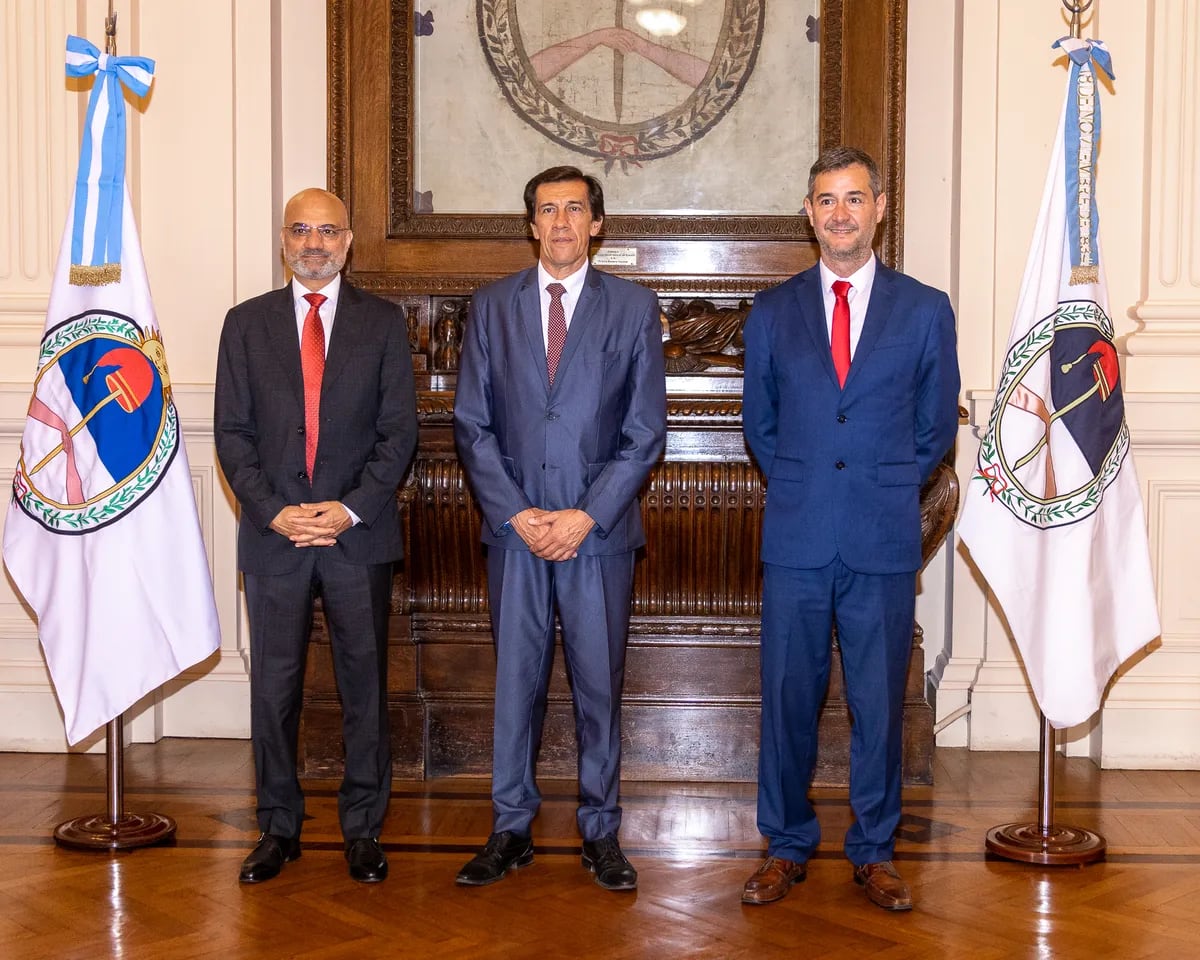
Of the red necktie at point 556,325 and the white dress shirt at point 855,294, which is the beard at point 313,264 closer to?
the red necktie at point 556,325

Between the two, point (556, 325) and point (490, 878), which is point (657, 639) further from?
point (556, 325)

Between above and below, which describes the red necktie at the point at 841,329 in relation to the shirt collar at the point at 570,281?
below

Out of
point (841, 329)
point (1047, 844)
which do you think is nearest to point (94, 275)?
point (841, 329)

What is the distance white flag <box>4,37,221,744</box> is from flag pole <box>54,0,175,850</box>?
0.28 ft

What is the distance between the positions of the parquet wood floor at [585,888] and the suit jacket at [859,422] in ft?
2.96

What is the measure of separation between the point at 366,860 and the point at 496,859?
1.16ft

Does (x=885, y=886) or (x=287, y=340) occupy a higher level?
(x=287, y=340)

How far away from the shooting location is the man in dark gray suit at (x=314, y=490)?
12.6 feet

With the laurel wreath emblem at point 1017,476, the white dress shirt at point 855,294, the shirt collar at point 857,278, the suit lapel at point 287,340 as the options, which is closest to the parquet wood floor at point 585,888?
the laurel wreath emblem at point 1017,476

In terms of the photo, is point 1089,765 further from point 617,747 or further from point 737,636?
point 617,747

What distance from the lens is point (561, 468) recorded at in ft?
12.4

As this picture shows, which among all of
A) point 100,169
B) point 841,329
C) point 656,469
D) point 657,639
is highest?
point 100,169

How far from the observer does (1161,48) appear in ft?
16.6

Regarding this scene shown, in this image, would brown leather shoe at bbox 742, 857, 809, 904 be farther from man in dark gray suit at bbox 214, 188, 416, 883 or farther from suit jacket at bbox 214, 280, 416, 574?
suit jacket at bbox 214, 280, 416, 574
